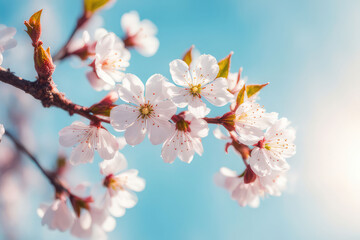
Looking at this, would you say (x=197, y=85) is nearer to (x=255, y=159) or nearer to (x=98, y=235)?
(x=255, y=159)

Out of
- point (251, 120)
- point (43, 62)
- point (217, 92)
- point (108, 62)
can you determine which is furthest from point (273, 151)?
point (43, 62)

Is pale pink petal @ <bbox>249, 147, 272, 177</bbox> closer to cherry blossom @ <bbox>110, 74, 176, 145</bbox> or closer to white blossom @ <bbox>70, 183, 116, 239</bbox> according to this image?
Result: cherry blossom @ <bbox>110, 74, 176, 145</bbox>

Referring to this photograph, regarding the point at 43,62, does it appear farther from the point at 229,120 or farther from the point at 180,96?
the point at 229,120

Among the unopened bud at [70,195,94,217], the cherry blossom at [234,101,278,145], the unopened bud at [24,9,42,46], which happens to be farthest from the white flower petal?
the unopened bud at [70,195,94,217]

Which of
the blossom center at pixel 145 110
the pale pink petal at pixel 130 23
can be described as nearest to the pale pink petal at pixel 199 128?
the blossom center at pixel 145 110

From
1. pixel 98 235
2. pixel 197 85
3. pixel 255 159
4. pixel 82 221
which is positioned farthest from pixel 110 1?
pixel 98 235

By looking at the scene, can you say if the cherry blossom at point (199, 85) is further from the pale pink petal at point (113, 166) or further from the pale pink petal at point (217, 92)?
the pale pink petal at point (113, 166)
